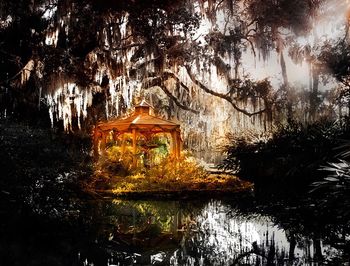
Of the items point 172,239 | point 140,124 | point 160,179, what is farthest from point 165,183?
point 172,239

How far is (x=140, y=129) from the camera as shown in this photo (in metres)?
14.8

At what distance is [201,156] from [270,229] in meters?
20.9

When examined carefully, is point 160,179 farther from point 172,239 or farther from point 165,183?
point 172,239

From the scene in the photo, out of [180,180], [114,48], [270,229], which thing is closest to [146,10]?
[114,48]

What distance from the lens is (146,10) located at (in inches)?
458

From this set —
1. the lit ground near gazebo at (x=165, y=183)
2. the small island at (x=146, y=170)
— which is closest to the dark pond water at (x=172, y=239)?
the lit ground near gazebo at (x=165, y=183)

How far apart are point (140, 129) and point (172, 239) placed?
29.3 ft

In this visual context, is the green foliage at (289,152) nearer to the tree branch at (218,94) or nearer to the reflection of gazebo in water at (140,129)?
the tree branch at (218,94)

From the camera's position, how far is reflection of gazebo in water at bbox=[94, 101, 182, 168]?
47.3ft

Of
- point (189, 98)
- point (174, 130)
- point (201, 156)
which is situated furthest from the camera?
point (201, 156)

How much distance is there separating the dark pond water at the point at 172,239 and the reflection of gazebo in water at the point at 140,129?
19.6 feet

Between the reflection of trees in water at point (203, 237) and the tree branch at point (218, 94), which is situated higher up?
the tree branch at point (218, 94)

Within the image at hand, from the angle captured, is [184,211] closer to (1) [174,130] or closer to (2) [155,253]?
(2) [155,253]

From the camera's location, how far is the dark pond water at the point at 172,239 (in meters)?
4.91
